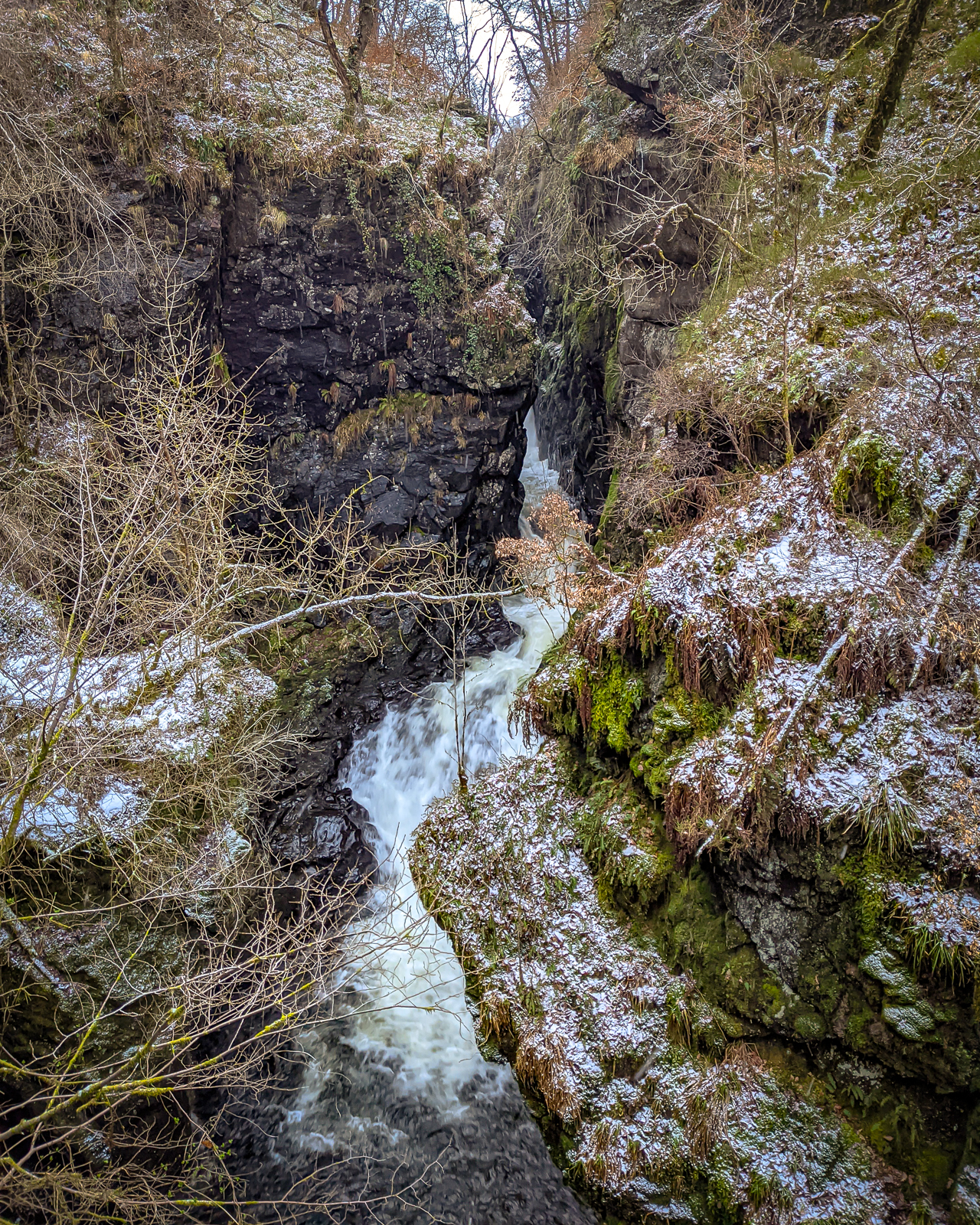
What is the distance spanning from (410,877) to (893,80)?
32.3 feet

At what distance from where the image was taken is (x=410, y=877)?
6.94m

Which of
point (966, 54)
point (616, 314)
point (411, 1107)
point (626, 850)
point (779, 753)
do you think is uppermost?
point (966, 54)

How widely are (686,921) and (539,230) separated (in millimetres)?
13503

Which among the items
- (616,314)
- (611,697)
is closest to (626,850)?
(611,697)

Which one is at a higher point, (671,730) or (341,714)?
(671,730)

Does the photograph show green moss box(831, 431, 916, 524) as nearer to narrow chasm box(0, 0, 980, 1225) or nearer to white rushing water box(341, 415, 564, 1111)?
narrow chasm box(0, 0, 980, 1225)

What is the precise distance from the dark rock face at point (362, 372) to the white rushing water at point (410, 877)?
7.96 ft

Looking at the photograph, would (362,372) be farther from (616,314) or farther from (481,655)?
(481,655)

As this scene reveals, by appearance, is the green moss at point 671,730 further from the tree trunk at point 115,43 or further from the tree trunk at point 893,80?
the tree trunk at point 115,43

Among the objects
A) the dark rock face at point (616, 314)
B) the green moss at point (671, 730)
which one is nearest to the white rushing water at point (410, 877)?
the green moss at point (671, 730)

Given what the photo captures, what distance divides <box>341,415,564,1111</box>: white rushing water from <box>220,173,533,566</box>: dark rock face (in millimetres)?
2427

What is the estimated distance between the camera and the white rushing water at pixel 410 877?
534 centimetres

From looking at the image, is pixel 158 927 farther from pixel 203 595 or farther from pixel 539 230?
pixel 539 230

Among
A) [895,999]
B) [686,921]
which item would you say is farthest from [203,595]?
[895,999]
